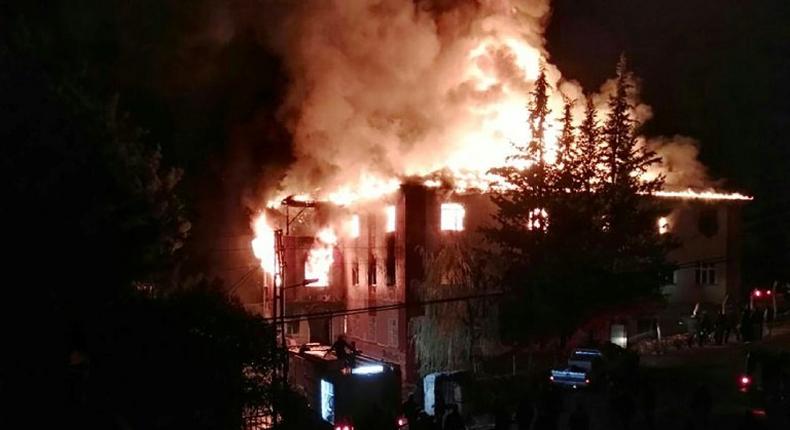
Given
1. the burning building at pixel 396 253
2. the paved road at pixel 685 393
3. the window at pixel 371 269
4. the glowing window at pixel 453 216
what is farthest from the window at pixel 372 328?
the paved road at pixel 685 393

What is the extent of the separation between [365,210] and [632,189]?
12330mm

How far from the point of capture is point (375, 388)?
2638 cm

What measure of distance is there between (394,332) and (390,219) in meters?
4.95

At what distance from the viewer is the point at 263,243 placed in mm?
47312

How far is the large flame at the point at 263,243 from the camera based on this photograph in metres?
46.9

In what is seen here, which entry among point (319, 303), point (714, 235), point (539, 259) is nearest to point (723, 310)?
point (714, 235)

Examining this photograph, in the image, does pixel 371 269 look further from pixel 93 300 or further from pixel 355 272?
pixel 93 300

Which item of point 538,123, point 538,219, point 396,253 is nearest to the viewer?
point 538,219

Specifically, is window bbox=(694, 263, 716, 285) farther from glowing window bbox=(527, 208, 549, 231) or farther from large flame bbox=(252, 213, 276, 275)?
large flame bbox=(252, 213, 276, 275)

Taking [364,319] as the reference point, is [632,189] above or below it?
above

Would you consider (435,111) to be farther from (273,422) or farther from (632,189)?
(273,422)

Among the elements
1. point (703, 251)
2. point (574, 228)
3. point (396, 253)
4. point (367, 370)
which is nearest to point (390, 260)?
point (396, 253)

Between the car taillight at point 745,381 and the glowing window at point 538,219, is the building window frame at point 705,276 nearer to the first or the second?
the glowing window at point 538,219

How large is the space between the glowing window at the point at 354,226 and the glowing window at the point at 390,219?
3.11 meters
